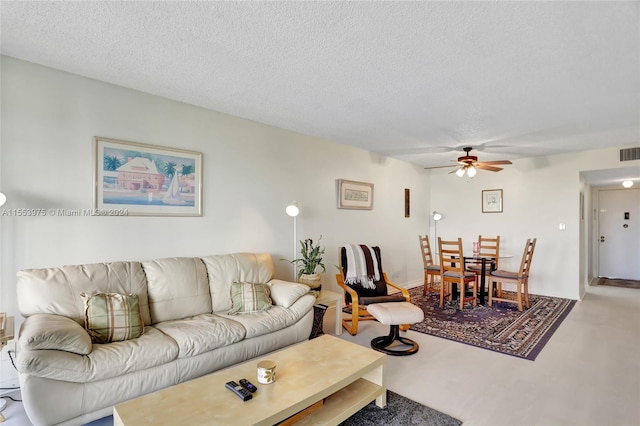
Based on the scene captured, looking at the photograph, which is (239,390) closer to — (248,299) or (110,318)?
(110,318)

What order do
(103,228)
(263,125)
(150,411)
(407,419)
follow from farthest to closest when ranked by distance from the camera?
(263,125) → (103,228) → (407,419) → (150,411)

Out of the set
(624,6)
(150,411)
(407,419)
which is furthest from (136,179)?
(624,6)

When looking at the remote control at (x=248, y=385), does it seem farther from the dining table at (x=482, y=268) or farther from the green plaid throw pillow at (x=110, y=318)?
the dining table at (x=482, y=268)

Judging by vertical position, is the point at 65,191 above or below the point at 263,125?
below

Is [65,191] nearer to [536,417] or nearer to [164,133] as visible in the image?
[164,133]

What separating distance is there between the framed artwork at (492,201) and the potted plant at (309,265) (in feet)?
11.9

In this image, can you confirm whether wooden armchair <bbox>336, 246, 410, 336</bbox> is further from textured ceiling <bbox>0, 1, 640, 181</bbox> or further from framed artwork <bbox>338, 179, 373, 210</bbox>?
textured ceiling <bbox>0, 1, 640, 181</bbox>

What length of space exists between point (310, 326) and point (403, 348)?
3.11 ft

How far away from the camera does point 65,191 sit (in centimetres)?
263

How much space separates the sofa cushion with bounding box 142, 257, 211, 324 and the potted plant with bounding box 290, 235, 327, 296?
114 cm

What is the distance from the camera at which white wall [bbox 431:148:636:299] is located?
5344mm

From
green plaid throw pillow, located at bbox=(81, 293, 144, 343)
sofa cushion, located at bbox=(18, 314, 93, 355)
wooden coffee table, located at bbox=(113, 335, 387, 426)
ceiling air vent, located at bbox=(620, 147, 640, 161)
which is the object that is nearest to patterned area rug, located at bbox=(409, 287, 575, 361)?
wooden coffee table, located at bbox=(113, 335, 387, 426)

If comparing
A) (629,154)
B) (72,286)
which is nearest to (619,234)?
(629,154)

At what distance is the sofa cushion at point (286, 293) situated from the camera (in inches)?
123
